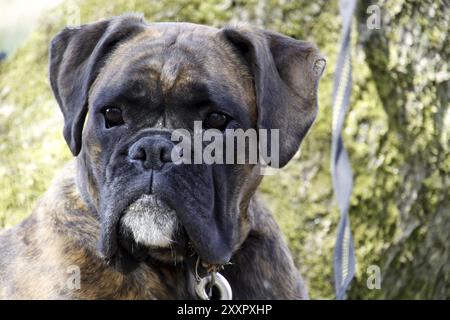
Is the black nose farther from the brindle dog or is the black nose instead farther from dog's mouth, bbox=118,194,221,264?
dog's mouth, bbox=118,194,221,264

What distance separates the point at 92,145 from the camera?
3.82 metres

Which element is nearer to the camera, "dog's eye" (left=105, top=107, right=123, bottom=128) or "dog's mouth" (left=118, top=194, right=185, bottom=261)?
"dog's mouth" (left=118, top=194, right=185, bottom=261)

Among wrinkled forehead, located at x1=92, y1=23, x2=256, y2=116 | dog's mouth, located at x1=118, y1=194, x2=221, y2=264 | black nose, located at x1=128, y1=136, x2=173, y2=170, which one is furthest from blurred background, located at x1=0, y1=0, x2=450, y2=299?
black nose, located at x1=128, y1=136, x2=173, y2=170

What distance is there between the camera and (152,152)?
3490 mm

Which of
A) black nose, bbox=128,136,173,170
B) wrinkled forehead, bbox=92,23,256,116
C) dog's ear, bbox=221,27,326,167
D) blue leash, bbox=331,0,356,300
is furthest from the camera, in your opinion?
blue leash, bbox=331,0,356,300

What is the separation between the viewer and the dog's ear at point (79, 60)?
12.8 ft

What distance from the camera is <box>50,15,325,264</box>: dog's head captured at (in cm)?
355

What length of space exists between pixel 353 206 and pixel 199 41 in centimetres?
245

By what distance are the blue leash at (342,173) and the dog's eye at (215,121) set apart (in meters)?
1.52

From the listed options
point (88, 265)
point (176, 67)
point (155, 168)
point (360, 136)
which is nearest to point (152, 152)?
point (155, 168)

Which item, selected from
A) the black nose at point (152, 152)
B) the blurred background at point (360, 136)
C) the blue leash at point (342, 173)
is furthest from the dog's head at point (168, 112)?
the blurred background at point (360, 136)

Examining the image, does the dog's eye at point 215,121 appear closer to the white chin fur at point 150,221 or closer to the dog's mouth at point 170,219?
the dog's mouth at point 170,219

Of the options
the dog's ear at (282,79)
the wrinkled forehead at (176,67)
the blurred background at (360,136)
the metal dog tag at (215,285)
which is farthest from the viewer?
the blurred background at (360,136)

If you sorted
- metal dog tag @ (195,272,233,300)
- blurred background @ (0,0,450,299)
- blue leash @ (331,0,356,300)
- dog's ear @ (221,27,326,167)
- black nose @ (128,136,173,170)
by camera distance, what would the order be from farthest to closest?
1. blurred background @ (0,0,450,299)
2. blue leash @ (331,0,356,300)
3. metal dog tag @ (195,272,233,300)
4. dog's ear @ (221,27,326,167)
5. black nose @ (128,136,173,170)
